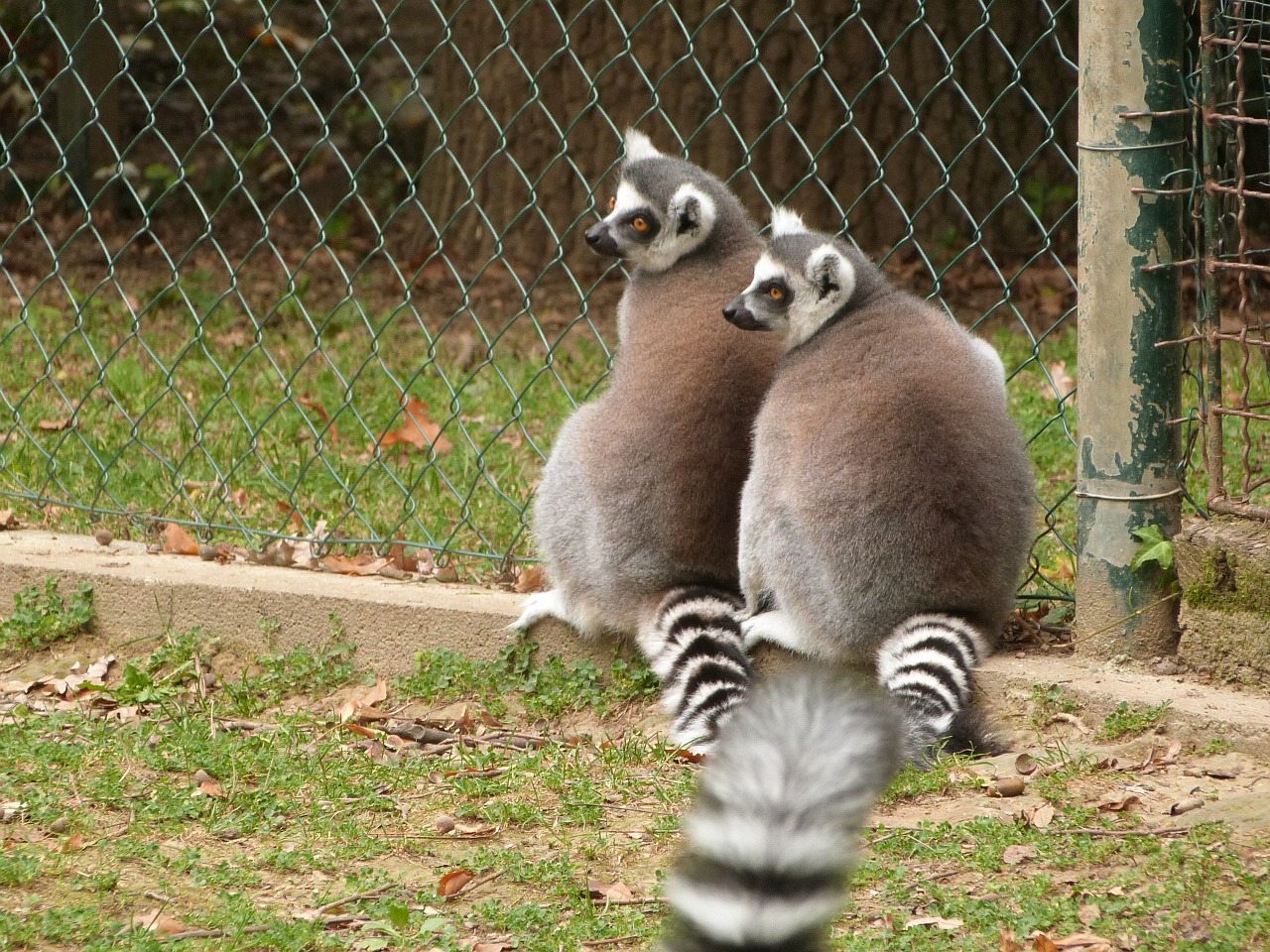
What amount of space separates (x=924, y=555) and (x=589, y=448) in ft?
3.34

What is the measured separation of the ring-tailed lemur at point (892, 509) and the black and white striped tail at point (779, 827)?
5.80ft

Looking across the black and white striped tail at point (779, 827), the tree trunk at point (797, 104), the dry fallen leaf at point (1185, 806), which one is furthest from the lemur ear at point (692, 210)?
the tree trunk at point (797, 104)

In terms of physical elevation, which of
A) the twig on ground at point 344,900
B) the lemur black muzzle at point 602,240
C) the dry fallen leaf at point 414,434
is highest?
the lemur black muzzle at point 602,240

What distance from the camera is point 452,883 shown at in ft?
8.59

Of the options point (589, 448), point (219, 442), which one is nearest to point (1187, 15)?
point (589, 448)

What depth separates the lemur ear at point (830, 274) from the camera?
3599 millimetres

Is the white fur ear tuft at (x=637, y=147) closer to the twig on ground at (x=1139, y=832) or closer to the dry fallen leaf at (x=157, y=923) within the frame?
the twig on ground at (x=1139, y=832)

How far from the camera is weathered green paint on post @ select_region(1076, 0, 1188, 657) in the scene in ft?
10.1

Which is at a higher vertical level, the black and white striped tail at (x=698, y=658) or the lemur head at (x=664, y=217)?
the lemur head at (x=664, y=217)

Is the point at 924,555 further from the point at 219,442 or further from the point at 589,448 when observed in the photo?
the point at 219,442

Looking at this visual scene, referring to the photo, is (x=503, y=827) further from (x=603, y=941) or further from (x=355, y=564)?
(x=355, y=564)

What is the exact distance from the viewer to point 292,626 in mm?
4047

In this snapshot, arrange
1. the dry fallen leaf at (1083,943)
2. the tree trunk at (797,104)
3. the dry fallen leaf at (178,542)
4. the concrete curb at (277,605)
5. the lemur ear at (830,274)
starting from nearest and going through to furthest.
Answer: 1. the dry fallen leaf at (1083,943)
2. the lemur ear at (830,274)
3. the concrete curb at (277,605)
4. the dry fallen leaf at (178,542)
5. the tree trunk at (797,104)

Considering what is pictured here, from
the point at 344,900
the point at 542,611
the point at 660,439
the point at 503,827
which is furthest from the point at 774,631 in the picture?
the point at 344,900
